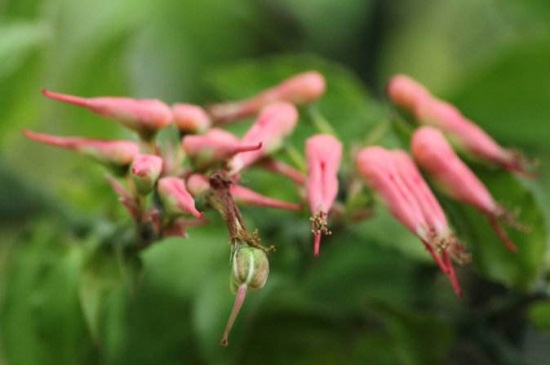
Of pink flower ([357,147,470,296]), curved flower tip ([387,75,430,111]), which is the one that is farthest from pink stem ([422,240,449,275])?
curved flower tip ([387,75,430,111])

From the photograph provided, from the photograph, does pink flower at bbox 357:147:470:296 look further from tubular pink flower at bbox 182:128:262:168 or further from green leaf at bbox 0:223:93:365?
green leaf at bbox 0:223:93:365

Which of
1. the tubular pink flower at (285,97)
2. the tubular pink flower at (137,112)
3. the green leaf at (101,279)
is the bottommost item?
the green leaf at (101,279)

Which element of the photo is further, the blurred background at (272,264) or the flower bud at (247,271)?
the blurred background at (272,264)

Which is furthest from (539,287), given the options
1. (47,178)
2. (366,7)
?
(366,7)

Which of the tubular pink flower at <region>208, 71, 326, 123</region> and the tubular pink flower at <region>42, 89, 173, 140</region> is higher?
the tubular pink flower at <region>42, 89, 173, 140</region>

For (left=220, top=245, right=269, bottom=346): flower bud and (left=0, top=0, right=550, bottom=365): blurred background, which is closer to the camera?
(left=220, top=245, right=269, bottom=346): flower bud

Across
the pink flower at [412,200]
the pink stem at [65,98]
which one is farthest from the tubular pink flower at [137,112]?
the pink flower at [412,200]

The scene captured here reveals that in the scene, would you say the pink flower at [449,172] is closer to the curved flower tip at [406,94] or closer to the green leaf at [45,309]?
the curved flower tip at [406,94]
